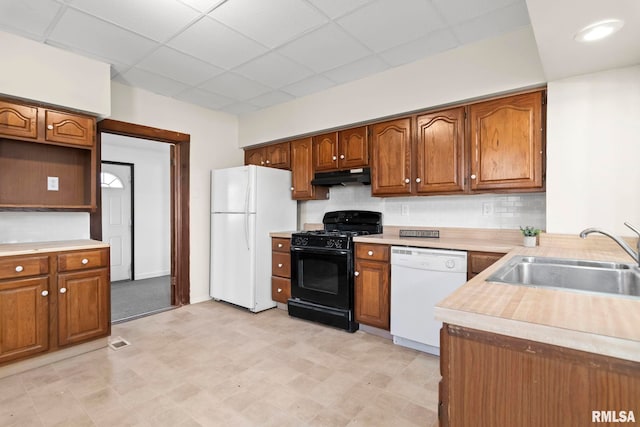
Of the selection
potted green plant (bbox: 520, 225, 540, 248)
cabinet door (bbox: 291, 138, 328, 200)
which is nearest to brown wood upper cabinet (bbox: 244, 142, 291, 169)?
cabinet door (bbox: 291, 138, 328, 200)

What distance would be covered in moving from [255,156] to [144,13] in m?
2.37

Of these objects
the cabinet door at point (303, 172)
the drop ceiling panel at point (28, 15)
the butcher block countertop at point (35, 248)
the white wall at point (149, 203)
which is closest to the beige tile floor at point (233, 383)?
the butcher block countertop at point (35, 248)

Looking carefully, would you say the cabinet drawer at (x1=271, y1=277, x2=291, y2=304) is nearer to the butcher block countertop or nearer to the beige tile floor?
the beige tile floor

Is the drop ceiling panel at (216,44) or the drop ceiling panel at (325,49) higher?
the drop ceiling panel at (216,44)

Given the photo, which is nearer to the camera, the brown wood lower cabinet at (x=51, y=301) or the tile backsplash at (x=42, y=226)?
the brown wood lower cabinet at (x=51, y=301)

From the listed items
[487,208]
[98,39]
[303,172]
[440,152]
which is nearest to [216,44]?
[98,39]

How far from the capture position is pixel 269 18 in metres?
2.29

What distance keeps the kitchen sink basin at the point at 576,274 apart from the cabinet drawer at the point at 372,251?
1.25m

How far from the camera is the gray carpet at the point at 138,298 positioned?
365 cm

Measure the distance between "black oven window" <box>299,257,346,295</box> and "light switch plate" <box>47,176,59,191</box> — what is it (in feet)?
8.07

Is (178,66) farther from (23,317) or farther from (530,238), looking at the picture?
(530,238)

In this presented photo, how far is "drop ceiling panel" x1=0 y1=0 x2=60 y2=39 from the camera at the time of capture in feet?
6.89

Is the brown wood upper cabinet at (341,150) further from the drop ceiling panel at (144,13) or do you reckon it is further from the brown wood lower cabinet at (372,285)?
the drop ceiling panel at (144,13)

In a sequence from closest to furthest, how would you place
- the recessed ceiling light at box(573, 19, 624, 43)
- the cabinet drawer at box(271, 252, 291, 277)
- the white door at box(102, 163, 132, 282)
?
1. the recessed ceiling light at box(573, 19, 624, 43)
2. the cabinet drawer at box(271, 252, 291, 277)
3. the white door at box(102, 163, 132, 282)
